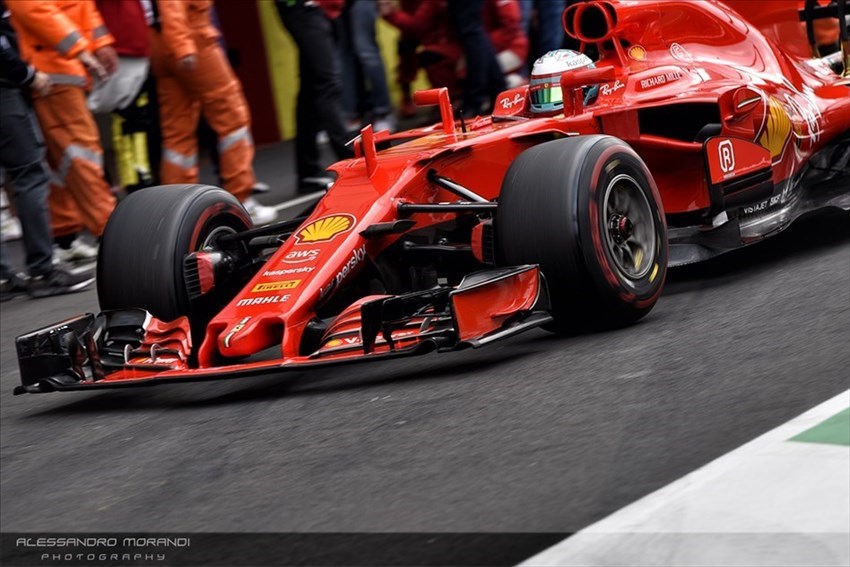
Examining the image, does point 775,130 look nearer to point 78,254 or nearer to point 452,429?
point 452,429

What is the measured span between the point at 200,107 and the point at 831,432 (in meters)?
6.26

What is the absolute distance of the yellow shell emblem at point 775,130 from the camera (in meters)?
6.03

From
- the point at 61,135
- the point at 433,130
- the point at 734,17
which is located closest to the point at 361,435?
the point at 433,130

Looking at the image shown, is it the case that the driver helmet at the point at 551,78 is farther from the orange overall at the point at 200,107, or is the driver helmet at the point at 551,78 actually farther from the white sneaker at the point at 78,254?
the white sneaker at the point at 78,254

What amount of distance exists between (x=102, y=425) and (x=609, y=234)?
1779 mm

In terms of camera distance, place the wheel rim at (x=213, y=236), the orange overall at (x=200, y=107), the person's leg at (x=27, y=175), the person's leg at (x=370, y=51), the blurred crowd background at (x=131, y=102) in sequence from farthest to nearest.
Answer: the person's leg at (x=370, y=51) < the orange overall at (x=200, y=107) < the blurred crowd background at (x=131, y=102) < the person's leg at (x=27, y=175) < the wheel rim at (x=213, y=236)

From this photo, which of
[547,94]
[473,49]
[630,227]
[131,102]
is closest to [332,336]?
[630,227]

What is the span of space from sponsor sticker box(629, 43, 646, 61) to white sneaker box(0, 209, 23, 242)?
220 inches

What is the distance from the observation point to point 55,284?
7984mm

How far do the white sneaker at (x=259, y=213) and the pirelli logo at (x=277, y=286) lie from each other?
4260mm

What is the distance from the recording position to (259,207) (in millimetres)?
9648

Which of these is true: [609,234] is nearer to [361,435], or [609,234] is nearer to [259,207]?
[361,435]

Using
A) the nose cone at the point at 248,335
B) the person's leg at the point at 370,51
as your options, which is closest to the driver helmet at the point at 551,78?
the nose cone at the point at 248,335

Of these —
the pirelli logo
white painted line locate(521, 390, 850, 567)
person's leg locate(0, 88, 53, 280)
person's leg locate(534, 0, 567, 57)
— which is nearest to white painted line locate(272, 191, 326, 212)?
person's leg locate(0, 88, 53, 280)
